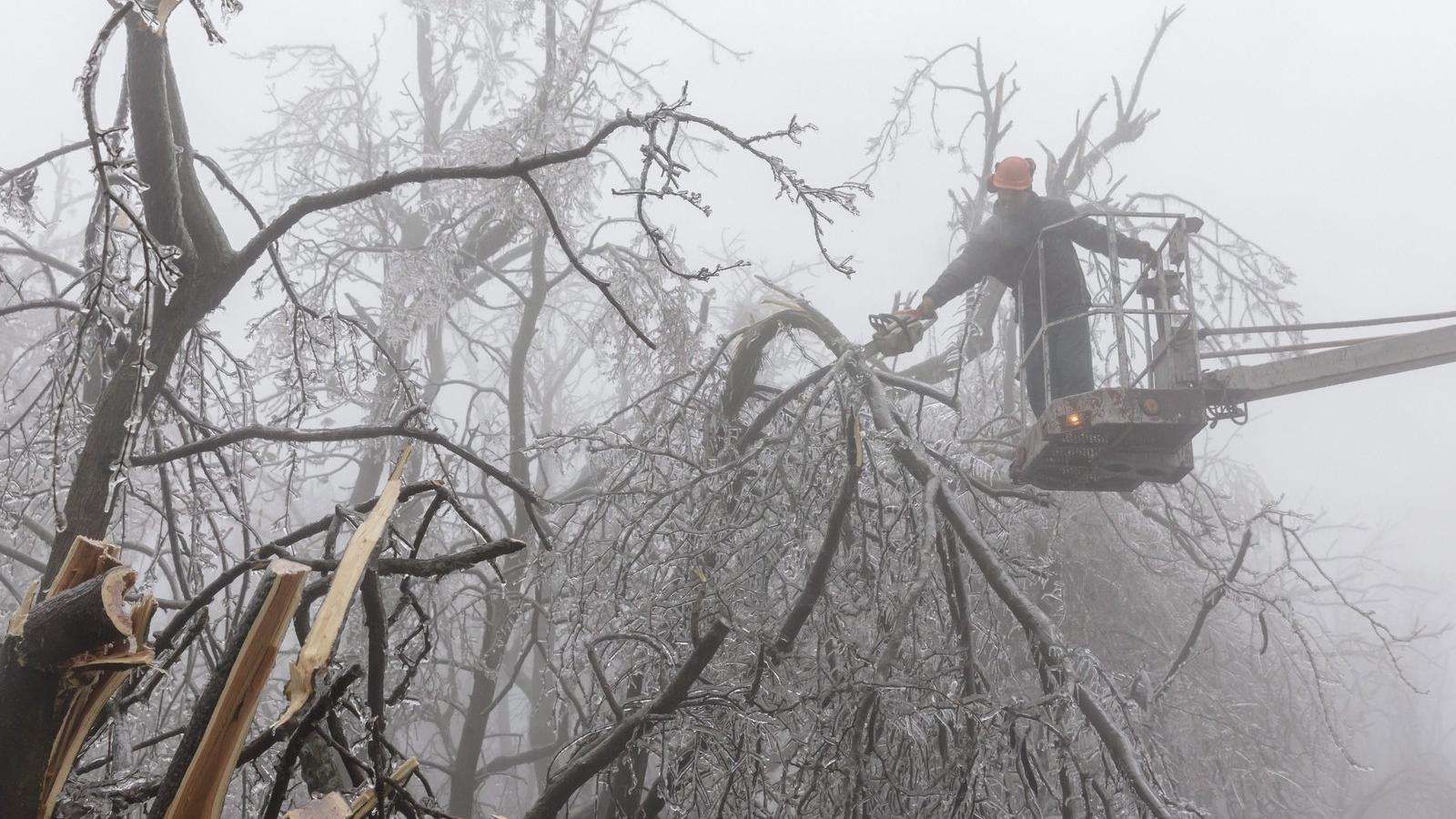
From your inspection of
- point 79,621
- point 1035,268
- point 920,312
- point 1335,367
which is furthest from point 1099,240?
point 79,621

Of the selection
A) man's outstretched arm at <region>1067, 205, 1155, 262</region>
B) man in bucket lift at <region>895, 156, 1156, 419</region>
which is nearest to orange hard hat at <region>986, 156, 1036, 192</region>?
man in bucket lift at <region>895, 156, 1156, 419</region>

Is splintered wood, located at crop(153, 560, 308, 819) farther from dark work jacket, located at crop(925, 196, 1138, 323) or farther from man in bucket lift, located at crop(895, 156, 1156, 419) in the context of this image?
dark work jacket, located at crop(925, 196, 1138, 323)

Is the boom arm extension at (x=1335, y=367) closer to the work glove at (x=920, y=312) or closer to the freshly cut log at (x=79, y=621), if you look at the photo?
the work glove at (x=920, y=312)

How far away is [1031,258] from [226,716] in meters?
5.06

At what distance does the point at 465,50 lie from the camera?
13359 mm

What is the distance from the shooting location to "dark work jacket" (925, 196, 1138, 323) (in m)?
5.46

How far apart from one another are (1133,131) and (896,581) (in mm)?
8355

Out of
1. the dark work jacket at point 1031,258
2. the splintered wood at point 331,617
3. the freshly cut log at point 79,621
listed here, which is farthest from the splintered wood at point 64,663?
the dark work jacket at point 1031,258

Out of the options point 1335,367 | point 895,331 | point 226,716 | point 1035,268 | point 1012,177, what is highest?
point 1012,177

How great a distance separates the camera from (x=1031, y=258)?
561 centimetres

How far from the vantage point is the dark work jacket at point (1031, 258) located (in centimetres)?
546

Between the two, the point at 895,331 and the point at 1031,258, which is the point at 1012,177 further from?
the point at 895,331

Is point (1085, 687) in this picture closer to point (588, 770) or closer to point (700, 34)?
point (588, 770)

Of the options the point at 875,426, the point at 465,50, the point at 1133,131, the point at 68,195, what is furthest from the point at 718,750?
the point at 68,195
